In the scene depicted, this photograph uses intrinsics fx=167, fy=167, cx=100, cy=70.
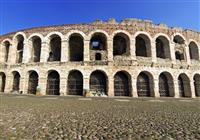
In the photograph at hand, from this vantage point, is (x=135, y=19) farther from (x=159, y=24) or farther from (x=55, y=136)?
(x=55, y=136)

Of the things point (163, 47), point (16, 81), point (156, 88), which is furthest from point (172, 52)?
point (16, 81)

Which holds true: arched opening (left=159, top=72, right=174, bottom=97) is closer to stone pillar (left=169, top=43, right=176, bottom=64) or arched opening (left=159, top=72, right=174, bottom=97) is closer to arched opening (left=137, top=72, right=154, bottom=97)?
arched opening (left=137, top=72, right=154, bottom=97)

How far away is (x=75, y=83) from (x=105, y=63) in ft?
12.5

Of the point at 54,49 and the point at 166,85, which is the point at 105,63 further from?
the point at 166,85

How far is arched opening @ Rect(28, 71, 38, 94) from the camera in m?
18.5

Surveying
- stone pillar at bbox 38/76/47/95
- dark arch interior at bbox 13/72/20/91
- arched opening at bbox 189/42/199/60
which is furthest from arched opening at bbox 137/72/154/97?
dark arch interior at bbox 13/72/20/91

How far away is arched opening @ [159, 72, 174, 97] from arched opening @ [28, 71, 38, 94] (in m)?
13.9

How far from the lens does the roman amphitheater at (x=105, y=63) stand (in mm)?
17478

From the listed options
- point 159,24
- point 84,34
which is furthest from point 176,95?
point 84,34

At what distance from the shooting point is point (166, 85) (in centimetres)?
1898

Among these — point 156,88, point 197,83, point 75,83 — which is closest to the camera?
point 156,88

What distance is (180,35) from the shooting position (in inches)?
801

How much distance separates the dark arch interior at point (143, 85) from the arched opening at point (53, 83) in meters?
8.68

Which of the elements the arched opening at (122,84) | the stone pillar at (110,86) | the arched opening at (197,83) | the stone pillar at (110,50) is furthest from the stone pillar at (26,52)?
the arched opening at (197,83)
